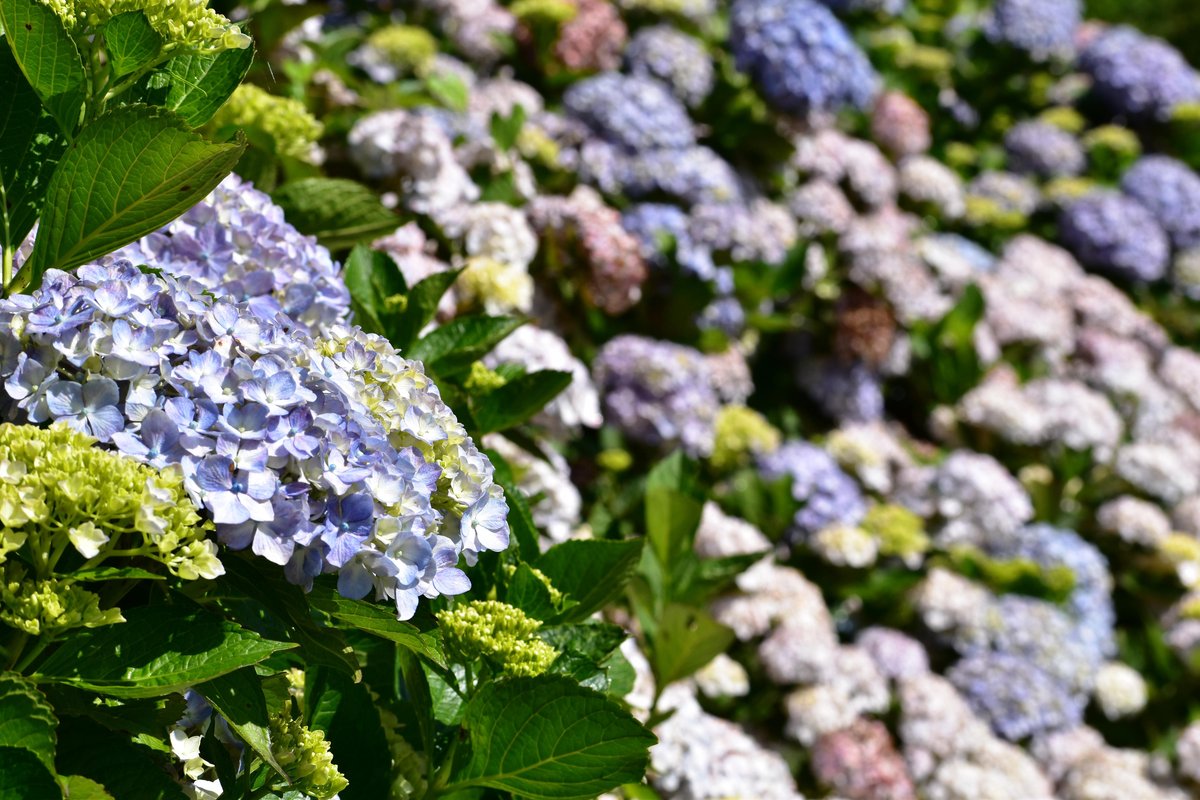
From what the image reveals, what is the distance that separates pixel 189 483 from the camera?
2.62 ft

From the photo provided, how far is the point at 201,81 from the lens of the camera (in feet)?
3.52

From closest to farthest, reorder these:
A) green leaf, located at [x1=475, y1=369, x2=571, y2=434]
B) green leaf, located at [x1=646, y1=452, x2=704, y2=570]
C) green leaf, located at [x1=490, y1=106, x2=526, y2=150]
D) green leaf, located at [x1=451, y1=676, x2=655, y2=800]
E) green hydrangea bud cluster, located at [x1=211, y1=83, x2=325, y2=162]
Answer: green leaf, located at [x1=451, y1=676, x2=655, y2=800]
green leaf, located at [x1=475, y1=369, x2=571, y2=434]
green hydrangea bud cluster, located at [x1=211, y1=83, x2=325, y2=162]
green leaf, located at [x1=646, y1=452, x2=704, y2=570]
green leaf, located at [x1=490, y1=106, x2=526, y2=150]

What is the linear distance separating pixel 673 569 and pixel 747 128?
175 centimetres

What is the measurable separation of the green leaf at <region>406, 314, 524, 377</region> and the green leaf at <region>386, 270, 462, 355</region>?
0.02 m

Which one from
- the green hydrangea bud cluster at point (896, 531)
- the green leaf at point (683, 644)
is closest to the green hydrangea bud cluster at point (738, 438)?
the green hydrangea bud cluster at point (896, 531)

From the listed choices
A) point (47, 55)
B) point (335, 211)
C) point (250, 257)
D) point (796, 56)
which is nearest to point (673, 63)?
point (796, 56)

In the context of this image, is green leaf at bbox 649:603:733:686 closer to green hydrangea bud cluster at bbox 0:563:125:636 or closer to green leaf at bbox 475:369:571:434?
green leaf at bbox 475:369:571:434

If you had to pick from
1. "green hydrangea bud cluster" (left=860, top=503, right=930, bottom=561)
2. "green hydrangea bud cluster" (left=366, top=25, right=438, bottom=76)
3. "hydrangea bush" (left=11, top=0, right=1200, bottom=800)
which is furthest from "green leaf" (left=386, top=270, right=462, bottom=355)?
"green hydrangea bud cluster" (left=860, top=503, right=930, bottom=561)

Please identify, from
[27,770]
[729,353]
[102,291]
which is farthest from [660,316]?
[27,770]

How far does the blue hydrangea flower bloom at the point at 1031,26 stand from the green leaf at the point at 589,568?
4.09 meters

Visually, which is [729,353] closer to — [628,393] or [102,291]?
[628,393]

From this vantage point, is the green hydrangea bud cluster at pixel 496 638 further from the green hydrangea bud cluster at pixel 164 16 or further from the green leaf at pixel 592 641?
the green hydrangea bud cluster at pixel 164 16

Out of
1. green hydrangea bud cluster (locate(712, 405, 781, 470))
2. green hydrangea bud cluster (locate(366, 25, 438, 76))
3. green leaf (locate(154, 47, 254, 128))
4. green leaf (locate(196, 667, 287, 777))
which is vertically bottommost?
green hydrangea bud cluster (locate(712, 405, 781, 470))

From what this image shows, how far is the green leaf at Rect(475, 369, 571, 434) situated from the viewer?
1.39m
